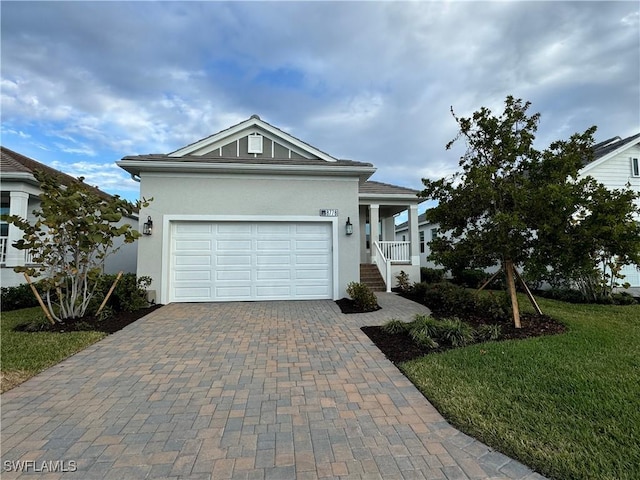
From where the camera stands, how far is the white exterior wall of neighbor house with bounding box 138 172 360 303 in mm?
8891

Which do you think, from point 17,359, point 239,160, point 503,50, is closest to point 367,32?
point 503,50

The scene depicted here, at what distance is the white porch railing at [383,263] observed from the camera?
12.0 metres

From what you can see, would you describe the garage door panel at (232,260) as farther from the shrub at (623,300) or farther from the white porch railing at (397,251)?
the shrub at (623,300)

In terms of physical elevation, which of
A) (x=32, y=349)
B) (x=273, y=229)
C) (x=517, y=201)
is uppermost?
(x=517, y=201)

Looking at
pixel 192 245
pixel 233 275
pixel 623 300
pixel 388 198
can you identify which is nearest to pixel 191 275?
pixel 192 245

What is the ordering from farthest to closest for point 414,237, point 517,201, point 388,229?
point 388,229 → point 414,237 → point 517,201

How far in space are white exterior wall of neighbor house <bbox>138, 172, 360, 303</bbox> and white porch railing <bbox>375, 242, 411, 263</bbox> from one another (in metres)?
4.35

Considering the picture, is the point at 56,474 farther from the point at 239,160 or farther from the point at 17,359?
the point at 239,160

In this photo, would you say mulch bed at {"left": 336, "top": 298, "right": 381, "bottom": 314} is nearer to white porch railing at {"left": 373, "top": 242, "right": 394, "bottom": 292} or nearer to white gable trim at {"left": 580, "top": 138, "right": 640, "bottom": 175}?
white porch railing at {"left": 373, "top": 242, "right": 394, "bottom": 292}

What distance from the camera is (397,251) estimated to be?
44.5 ft

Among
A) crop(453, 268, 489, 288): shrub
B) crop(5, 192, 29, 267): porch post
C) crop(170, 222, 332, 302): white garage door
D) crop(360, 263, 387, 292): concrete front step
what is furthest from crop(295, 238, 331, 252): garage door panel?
crop(5, 192, 29, 267): porch post

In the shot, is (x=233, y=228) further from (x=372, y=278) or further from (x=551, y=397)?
(x=551, y=397)

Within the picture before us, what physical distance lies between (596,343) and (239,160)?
9.00 meters

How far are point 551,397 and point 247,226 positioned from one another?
25.9 feet
